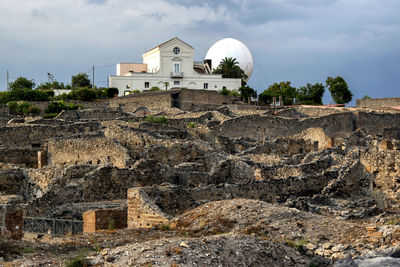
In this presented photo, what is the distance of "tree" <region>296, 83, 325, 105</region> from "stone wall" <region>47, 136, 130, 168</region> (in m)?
37.8

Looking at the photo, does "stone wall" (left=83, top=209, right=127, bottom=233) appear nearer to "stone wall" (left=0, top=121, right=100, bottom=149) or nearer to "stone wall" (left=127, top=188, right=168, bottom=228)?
"stone wall" (left=127, top=188, right=168, bottom=228)

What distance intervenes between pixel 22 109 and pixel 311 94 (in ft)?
93.0

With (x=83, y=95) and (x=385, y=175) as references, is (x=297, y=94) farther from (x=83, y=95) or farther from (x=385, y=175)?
(x=385, y=175)

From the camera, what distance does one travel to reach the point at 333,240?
13.2m

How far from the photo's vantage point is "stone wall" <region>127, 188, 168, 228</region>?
52.5 ft

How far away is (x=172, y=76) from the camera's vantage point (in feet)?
225

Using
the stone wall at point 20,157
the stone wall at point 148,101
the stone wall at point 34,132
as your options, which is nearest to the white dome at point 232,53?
the stone wall at point 148,101

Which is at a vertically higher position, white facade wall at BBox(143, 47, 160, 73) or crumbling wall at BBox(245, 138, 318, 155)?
white facade wall at BBox(143, 47, 160, 73)

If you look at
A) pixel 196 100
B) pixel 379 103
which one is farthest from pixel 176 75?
pixel 379 103

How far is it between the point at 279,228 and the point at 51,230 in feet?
21.5

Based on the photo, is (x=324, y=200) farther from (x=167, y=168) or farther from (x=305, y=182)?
(x=167, y=168)

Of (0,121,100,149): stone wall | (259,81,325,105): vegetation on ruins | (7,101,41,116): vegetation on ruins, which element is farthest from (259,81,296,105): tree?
(0,121,100,149): stone wall

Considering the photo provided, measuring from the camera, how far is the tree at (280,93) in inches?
2527

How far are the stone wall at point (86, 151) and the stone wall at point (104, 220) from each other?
28.1 ft
